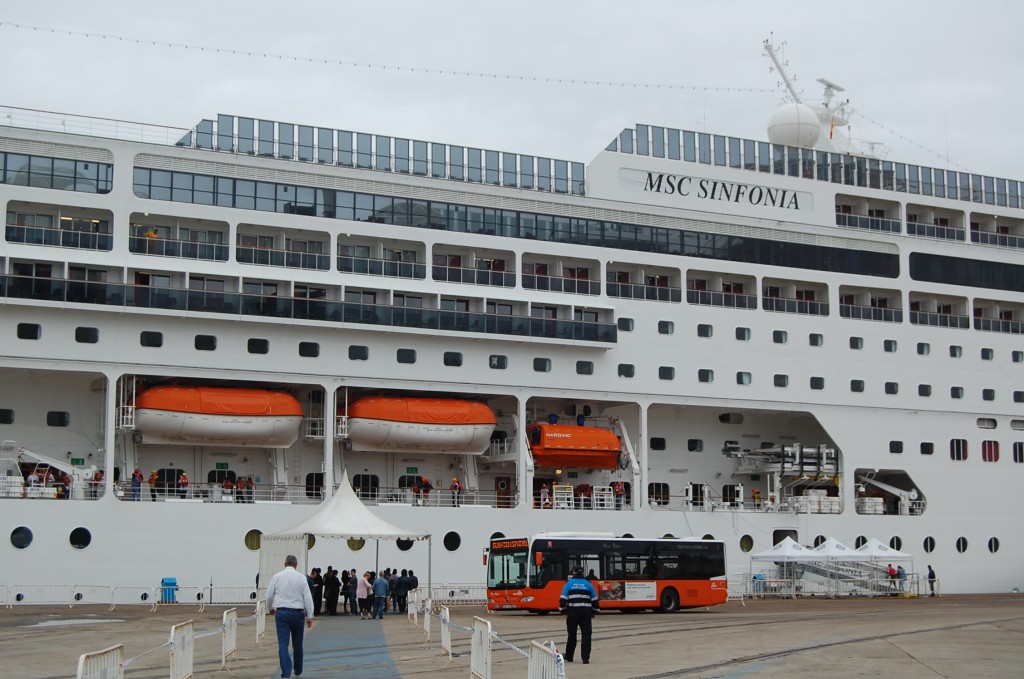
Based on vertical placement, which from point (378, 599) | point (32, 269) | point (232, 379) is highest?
point (32, 269)

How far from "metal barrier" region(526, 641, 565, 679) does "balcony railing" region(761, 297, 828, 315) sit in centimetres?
3138

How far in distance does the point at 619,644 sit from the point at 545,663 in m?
9.58

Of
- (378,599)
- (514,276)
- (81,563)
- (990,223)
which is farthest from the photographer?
(990,223)

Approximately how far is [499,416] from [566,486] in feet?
11.9

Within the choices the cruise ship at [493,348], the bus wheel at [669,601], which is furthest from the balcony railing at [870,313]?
the bus wheel at [669,601]

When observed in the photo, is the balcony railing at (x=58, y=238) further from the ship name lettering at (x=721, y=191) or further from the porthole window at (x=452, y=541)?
the ship name lettering at (x=721, y=191)

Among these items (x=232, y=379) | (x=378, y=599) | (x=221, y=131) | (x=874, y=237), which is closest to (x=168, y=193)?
(x=221, y=131)

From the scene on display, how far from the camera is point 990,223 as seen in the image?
49562 millimetres

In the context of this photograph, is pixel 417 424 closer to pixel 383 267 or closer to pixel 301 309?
pixel 301 309

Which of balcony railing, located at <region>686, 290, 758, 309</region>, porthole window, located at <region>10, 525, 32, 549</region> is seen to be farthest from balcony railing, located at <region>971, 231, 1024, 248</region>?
porthole window, located at <region>10, 525, 32, 549</region>

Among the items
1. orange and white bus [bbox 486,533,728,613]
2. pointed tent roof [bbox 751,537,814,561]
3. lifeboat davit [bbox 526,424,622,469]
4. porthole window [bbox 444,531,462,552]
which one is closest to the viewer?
orange and white bus [bbox 486,533,728,613]

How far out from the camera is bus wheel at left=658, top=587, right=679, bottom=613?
32719 mm

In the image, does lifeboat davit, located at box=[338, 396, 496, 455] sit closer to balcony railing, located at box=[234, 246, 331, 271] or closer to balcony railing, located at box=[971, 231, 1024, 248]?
balcony railing, located at box=[234, 246, 331, 271]

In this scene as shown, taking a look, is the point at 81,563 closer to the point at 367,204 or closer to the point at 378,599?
the point at 378,599
